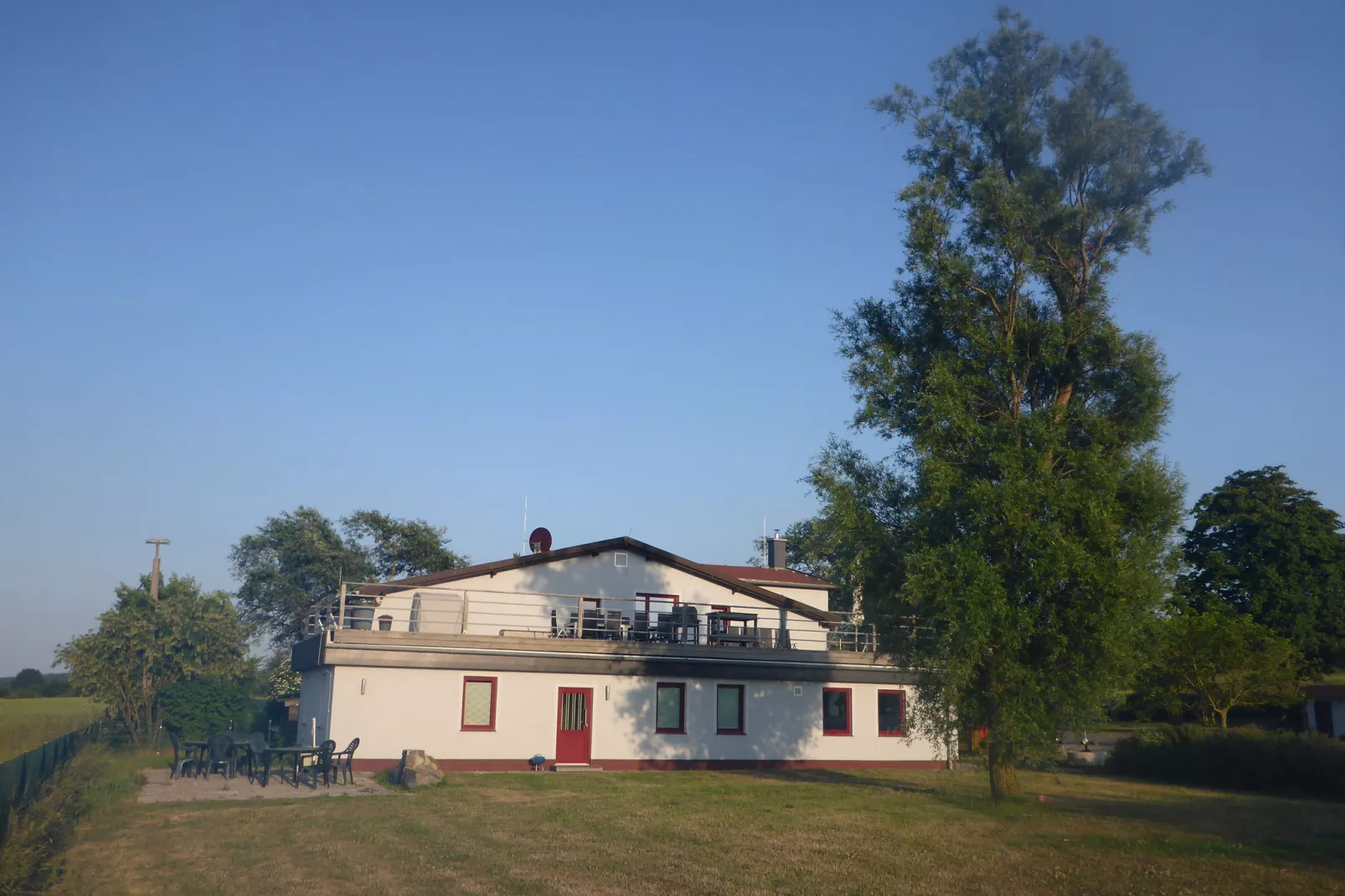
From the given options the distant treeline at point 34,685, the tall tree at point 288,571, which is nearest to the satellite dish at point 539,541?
the tall tree at point 288,571

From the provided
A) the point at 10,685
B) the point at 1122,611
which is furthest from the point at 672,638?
A: the point at 10,685

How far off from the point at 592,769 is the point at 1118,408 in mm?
16393

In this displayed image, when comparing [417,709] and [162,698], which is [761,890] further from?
[162,698]

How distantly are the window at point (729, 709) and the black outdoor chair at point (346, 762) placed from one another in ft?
34.1

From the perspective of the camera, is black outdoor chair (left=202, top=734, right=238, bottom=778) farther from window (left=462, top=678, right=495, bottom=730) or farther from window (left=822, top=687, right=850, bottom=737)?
window (left=822, top=687, right=850, bottom=737)

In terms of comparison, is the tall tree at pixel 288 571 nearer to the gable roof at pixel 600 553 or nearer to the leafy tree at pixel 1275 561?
the gable roof at pixel 600 553

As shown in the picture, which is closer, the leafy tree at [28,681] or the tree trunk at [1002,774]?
the tree trunk at [1002,774]

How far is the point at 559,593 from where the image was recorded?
32688mm

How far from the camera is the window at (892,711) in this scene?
3216 centimetres

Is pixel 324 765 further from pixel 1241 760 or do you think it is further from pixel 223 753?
pixel 1241 760

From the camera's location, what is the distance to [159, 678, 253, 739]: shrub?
36.5 metres

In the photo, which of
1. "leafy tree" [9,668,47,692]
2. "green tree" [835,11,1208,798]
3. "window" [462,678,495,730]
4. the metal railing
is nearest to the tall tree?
"leafy tree" [9,668,47,692]

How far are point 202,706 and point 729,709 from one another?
1964 centimetres

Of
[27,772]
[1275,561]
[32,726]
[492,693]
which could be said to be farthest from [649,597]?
[1275,561]
